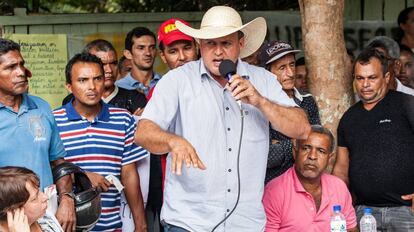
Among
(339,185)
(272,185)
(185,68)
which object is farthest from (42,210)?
(339,185)

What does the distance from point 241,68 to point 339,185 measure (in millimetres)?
1313

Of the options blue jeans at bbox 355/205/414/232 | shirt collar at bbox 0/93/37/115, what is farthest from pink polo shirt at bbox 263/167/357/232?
shirt collar at bbox 0/93/37/115

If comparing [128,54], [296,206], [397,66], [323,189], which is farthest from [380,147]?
[128,54]

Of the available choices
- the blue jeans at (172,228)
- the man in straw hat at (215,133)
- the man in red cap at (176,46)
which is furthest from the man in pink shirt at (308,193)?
the man in red cap at (176,46)

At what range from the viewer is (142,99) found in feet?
21.7

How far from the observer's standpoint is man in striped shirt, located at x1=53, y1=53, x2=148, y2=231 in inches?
221

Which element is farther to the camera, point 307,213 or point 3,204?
point 307,213

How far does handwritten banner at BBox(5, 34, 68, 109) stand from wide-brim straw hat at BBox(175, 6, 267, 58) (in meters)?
3.58

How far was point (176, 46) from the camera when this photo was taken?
617cm

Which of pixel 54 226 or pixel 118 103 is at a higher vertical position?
pixel 118 103

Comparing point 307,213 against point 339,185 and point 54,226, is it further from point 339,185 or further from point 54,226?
point 54,226

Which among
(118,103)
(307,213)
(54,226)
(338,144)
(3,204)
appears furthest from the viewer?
(118,103)

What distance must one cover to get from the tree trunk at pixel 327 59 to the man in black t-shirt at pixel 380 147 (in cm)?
21

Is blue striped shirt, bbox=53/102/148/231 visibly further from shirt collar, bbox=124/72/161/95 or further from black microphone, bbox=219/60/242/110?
black microphone, bbox=219/60/242/110
